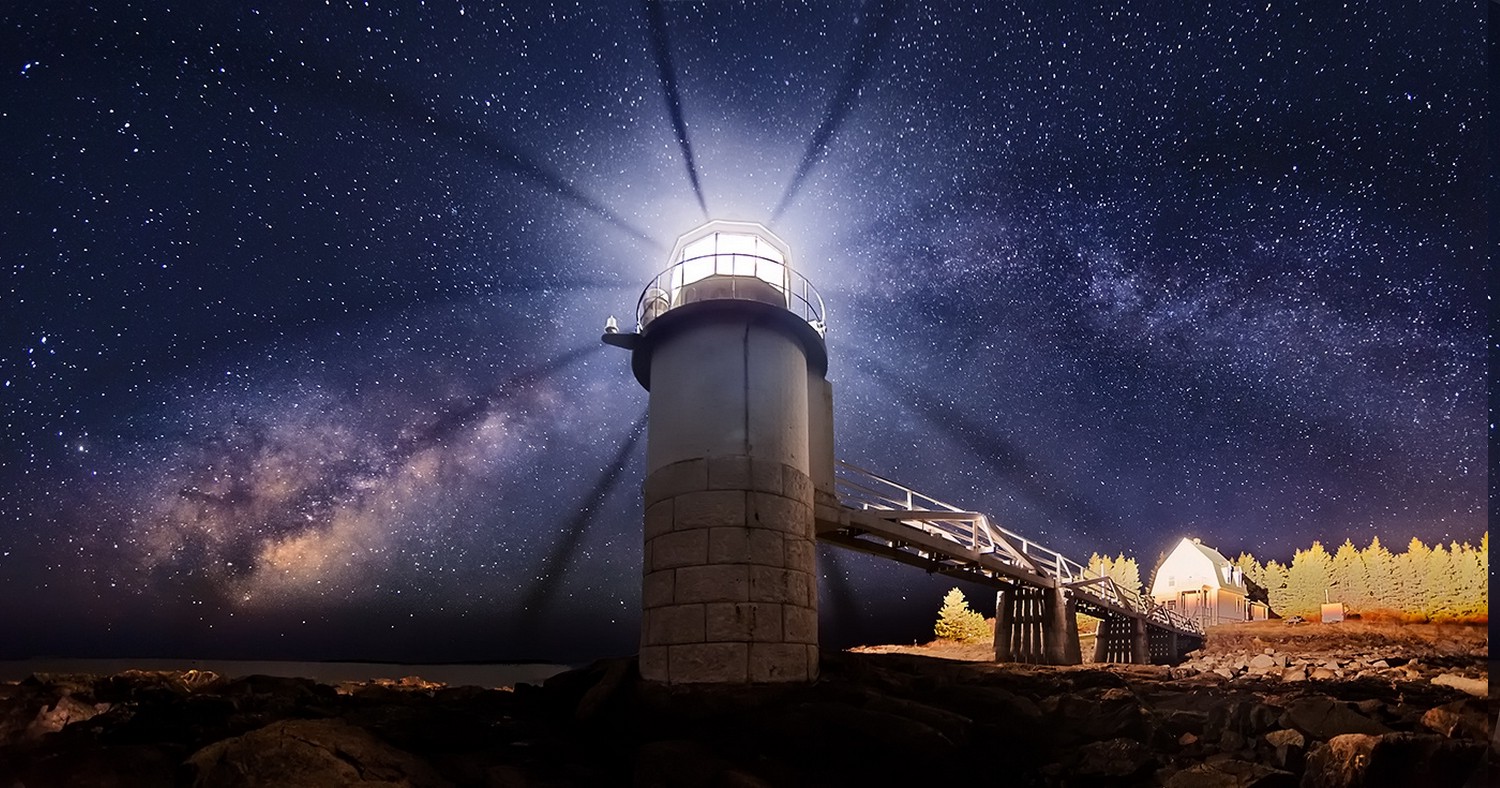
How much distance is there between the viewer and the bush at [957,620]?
7112cm

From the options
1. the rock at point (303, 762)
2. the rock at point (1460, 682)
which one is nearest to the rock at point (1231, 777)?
the rock at point (303, 762)

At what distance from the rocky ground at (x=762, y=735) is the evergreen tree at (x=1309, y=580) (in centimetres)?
6334

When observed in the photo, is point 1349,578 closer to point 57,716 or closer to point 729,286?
point 729,286

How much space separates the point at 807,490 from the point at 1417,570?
70176mm

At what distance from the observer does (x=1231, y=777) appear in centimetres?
721

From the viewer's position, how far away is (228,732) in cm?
1016

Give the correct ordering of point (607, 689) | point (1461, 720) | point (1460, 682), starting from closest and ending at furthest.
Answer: point (1461, 720), point (607, 689), point (1460, 682)

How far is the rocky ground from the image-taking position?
737 cm

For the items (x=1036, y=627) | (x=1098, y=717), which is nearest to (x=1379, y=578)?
(x=1036, y=627)

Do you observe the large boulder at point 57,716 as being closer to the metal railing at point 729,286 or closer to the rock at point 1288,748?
the metal railing at point 729,286

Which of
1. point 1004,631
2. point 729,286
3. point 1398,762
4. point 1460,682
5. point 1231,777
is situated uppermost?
point 729,286

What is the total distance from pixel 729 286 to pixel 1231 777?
1063cm

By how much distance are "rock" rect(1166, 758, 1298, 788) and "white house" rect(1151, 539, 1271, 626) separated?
203 feet

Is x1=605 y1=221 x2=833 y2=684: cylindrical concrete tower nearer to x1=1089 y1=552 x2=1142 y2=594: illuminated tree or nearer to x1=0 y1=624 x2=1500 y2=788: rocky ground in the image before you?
x1=0 y1=624 x2=1500 y2=788: rocky ground
